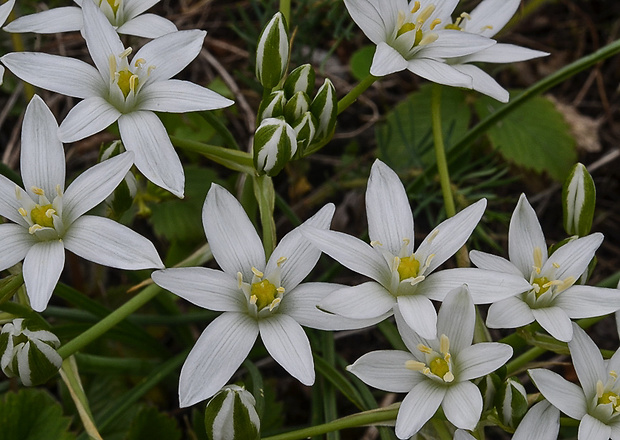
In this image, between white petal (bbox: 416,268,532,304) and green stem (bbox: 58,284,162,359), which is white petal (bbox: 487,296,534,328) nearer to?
white petal (bbox: 416,268,532,304)

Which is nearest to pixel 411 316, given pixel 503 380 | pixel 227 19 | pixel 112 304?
pixel 503 380

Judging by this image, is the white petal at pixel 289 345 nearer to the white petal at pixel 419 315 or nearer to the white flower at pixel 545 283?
the white petal at pixel 419 315

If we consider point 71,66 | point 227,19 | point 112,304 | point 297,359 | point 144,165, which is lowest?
point 112,304

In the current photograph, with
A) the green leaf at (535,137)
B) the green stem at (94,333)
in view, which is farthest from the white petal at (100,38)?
the green leaf at (535,137)

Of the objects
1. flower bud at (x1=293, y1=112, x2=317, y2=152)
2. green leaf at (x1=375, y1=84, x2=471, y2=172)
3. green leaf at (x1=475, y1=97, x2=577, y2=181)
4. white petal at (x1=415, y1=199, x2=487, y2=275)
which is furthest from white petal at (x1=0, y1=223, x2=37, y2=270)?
green leaf at (x1=475, y1=97, x2=577, y2=181)

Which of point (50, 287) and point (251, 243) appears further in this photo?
point (251, 243)

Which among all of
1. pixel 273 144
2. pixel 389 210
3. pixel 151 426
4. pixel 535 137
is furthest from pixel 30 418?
pixel 535 137

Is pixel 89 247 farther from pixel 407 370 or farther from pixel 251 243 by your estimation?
pixel 407 370

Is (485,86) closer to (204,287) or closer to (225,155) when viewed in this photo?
(225,155)
